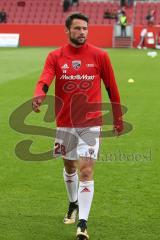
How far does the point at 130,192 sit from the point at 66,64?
2.40 m

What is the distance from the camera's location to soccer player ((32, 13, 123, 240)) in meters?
6.25

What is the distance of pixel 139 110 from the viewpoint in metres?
15.4

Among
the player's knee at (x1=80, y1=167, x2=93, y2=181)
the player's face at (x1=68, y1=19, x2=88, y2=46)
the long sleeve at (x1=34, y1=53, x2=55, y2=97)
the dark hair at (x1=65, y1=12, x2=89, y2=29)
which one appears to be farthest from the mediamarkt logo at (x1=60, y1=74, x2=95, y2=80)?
the player's knee at (x1=80, y1=167, x2=93, y2=181)

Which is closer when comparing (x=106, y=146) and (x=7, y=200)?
(x=7, y=200)

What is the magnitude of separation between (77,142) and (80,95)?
0.51m

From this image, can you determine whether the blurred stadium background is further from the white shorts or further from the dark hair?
the dark hair

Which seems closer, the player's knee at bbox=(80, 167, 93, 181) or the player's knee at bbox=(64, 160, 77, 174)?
the player's knee at bbox=(80, 167, 93, 181)

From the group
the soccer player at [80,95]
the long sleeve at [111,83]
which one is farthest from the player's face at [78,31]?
the long sleeve at [111,83]

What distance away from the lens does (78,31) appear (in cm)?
620

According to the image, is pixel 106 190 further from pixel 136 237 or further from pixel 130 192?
pixel 136 237

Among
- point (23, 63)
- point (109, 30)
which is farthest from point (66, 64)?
point (109, 30)

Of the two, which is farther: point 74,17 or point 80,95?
point 80,95

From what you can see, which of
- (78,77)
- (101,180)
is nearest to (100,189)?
(101,180)

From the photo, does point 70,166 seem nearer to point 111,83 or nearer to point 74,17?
point 111,83
